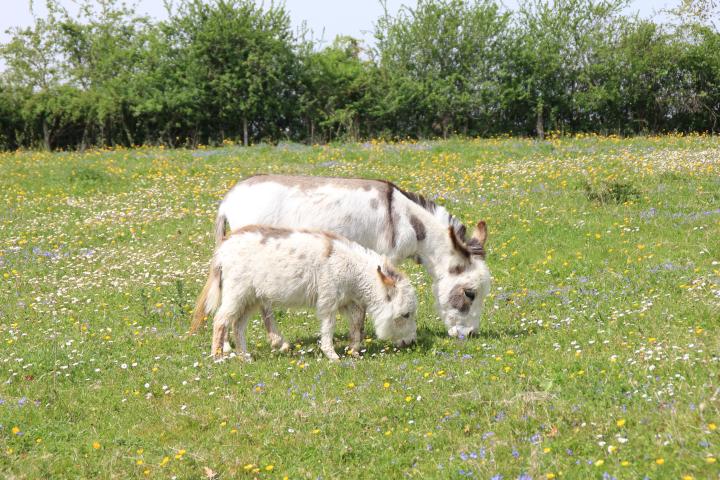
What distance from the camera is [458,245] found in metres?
9.86

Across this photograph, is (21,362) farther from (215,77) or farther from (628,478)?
(215,77)

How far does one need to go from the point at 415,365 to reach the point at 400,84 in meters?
30.3

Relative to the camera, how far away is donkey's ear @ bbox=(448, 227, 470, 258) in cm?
984

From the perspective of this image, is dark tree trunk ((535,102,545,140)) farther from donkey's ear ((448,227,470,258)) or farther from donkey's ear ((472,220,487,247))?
donkey's ear ((448,227,470,258))

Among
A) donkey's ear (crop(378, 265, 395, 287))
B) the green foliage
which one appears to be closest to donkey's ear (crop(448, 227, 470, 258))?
donkey's ear (crop(378, 265, 395, 287))

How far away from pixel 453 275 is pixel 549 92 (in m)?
29.1

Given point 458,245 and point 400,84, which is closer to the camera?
point 458,245

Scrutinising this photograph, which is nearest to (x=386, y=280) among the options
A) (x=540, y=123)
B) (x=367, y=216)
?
(x=367, y=216)

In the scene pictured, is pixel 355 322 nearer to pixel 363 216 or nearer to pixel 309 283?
pixel 309 283

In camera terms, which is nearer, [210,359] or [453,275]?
[210,359]

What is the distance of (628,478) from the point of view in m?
4.93

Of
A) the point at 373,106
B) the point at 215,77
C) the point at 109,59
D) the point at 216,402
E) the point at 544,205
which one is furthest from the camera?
the point at 109,59

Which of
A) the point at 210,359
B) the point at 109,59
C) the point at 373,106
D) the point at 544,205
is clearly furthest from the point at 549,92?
the point at 210,359

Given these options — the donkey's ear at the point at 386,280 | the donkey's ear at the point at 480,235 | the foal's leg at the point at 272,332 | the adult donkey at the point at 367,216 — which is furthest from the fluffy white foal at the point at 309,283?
the donkey's ear at the point at 480,235
